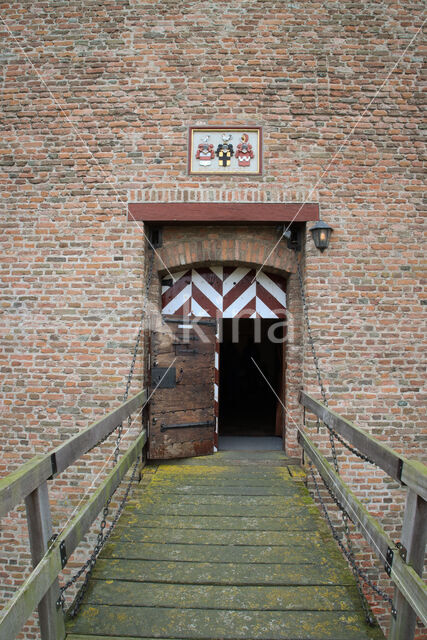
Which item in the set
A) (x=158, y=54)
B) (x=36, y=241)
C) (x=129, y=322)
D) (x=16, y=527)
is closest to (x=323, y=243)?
(x=129, y=322)

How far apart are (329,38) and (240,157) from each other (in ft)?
5.61

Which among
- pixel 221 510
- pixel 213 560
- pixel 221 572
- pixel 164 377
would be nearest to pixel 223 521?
pixel 221 510

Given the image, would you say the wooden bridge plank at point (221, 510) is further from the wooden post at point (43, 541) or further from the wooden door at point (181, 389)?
the wooden post at point (43, 541)

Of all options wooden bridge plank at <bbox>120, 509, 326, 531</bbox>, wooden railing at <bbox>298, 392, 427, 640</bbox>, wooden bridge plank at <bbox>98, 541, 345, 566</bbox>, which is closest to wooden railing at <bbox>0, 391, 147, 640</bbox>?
wooden bridge plank at <bbox>98, 541, 345, 566</bbox>

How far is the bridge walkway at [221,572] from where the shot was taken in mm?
2619

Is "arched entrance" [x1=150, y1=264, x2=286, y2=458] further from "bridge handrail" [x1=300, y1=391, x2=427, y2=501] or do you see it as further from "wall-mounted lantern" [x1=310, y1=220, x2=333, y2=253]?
"bridge handrail" [x1=300, y1=391, x2=427, y2=501]

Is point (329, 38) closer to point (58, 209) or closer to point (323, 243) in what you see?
point (323, 243)

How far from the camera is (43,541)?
225cm

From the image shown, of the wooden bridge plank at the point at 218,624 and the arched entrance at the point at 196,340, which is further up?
the arched entrance at the point at 196,340

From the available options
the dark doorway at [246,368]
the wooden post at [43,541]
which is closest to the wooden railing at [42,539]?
the wooden post at [43,541]

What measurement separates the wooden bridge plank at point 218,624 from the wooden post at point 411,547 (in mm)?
380

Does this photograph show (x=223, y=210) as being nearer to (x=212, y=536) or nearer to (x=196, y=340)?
(x=196, y=340)

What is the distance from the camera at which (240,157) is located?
16.4ft

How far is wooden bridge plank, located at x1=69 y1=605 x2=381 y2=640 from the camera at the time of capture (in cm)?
256
